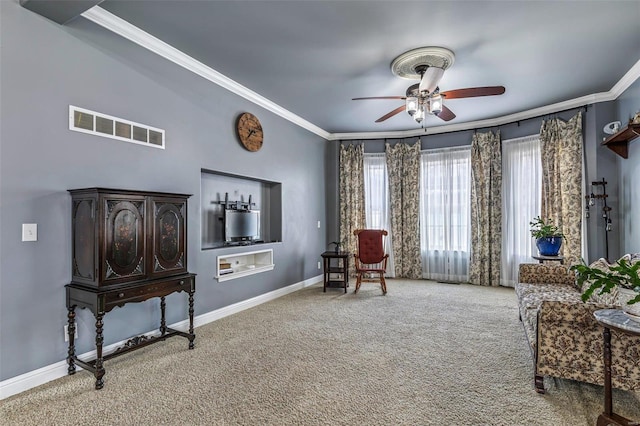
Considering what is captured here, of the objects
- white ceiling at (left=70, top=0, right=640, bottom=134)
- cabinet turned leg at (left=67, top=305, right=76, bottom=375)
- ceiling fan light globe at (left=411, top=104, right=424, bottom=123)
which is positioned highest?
white ceiling at (left=70, top=0, right=640, bottom=134)

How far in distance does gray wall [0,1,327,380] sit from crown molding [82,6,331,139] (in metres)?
0.06

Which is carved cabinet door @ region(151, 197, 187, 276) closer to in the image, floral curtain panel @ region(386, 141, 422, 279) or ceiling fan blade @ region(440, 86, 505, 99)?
ceiling fan blade @ region(440, 86, 505, 99)

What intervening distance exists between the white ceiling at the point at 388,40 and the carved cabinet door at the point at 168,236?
1.54 metres

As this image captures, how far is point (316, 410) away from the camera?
6.68 ft

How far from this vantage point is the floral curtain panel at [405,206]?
20.8 feet

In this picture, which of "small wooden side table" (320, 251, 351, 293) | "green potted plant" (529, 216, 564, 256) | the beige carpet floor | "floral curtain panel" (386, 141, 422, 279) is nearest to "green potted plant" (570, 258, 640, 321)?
the beige carpet floor

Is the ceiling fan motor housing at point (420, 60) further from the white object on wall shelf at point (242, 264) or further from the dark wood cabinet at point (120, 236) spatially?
the white object on wall shelf at point (242, 264)

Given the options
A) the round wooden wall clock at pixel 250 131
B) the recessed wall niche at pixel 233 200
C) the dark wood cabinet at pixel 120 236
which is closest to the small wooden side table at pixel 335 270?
the recessed wall niche at pixel 233 200

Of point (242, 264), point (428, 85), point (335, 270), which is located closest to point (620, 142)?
point (428, 85)

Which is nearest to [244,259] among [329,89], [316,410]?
[329,89]

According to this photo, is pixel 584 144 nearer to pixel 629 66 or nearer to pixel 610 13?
pixel 629 66

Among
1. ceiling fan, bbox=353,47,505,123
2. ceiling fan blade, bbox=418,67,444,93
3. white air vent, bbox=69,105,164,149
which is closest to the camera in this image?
white air vent, bbox=69,105,164,149

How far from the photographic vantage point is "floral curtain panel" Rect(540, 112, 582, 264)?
4.70 m

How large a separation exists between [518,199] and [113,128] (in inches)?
222
